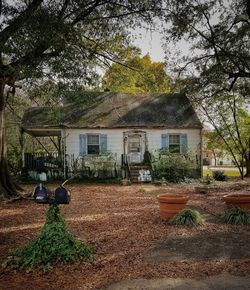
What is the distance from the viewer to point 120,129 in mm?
21188

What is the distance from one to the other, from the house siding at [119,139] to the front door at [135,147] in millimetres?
383

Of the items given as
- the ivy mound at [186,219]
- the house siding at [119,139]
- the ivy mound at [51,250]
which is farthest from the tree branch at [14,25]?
the house siding at [119,139]

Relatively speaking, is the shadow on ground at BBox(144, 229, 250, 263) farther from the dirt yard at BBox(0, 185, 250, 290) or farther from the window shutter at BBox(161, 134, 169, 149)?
the window shutter at BBox(161, 134, 169, 149)

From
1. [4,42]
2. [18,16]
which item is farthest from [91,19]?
[4,42]

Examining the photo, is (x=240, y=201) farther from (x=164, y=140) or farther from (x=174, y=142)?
(x=174, y=142)

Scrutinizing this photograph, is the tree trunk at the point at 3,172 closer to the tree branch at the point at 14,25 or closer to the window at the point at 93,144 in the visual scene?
the tree branch at the point at 14,25

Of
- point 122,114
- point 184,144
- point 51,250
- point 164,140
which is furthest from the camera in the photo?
point 122,114

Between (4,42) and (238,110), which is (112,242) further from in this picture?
(238,110)

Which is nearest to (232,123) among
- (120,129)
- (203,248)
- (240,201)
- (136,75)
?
(120,129)

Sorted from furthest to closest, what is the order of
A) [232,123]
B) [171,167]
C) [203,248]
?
[232,123]
[171,167]
[203,248]

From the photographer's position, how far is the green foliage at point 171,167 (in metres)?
19.8

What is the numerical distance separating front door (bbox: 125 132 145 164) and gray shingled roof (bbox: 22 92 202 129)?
2.75 feet

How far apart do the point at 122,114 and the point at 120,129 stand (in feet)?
4.27

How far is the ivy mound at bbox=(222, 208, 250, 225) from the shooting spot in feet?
28.2
